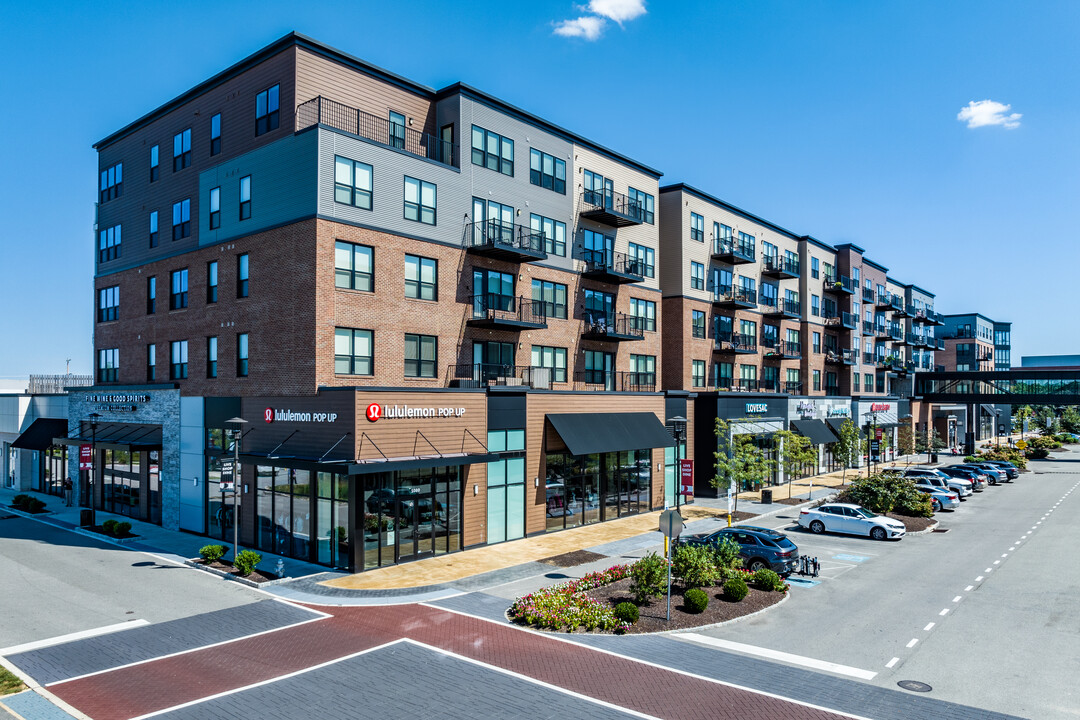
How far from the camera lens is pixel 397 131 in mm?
31734

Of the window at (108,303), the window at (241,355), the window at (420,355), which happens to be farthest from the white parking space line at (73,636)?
the window at (108,303)

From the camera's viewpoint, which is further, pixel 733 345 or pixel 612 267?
pixel 733 345

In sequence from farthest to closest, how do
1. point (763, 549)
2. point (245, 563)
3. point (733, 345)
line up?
point (733, 345) → point (763, 549) → point (245, 563)

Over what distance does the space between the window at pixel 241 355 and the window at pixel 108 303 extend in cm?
1403

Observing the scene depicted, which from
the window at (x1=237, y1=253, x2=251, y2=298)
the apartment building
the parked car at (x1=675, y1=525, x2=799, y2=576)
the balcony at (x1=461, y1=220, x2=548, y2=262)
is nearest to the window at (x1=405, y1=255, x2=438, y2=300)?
the apartment building

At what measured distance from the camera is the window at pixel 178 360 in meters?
34.7

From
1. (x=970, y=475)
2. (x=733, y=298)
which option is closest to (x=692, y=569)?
(x=733, y=298)

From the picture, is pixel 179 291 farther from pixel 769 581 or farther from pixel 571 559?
pixel 769 581

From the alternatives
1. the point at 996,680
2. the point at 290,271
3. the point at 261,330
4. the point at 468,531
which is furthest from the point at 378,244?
the point at 996,680

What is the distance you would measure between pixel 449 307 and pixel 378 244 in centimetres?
439

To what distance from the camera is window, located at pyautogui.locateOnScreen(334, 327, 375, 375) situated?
2736 cm

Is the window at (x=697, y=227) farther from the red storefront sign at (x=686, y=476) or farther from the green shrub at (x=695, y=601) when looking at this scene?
the green shrub at (x=695, y=601)

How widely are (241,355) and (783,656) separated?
2451 cm

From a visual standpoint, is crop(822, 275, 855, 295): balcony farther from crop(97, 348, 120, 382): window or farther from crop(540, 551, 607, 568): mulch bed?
crop(97, 348, 120, 382): window
